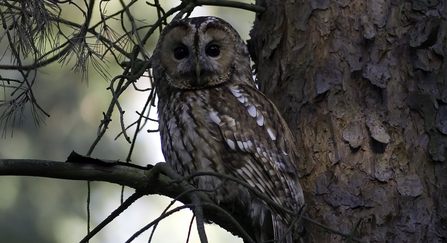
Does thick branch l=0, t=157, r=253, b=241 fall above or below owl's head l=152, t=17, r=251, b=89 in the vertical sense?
below

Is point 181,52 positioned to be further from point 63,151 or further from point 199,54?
point 63,151

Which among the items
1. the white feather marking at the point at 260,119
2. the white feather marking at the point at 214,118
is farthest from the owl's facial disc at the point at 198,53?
the white feather marking at the point at 260,119

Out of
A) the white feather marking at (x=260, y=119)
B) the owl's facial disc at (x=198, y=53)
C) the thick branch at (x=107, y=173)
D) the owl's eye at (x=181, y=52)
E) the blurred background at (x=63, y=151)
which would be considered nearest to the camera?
the thick branch at (x=107, y=173)

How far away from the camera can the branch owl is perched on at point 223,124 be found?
9.21 feet

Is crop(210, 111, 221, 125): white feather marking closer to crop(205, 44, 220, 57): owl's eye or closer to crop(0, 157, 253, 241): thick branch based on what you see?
crop(205, 44, 220, 57): owl's eye

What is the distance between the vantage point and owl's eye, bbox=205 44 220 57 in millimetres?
3293

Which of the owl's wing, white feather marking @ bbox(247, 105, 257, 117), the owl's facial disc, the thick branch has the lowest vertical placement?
the thick branch

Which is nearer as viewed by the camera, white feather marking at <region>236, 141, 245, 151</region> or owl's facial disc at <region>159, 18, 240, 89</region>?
white feather marking at <region>236, 141, 245, 151</region>

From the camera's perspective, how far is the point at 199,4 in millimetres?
3189

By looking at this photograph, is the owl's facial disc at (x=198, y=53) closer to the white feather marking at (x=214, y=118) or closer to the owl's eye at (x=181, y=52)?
the owl's eye at (x=181, y=52)

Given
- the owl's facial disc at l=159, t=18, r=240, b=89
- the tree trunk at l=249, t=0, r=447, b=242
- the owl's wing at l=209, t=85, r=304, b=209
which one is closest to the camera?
the tree trunk at l=249, t=0, r=447, b=242

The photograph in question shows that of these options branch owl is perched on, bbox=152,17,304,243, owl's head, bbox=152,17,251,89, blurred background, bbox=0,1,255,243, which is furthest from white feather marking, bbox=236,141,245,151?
blurred background, bbox=0,1,255,243

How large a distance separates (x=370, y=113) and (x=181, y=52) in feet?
4.01

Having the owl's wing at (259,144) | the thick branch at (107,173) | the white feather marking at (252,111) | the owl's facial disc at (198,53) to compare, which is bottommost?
the thick branch at (107,173)
